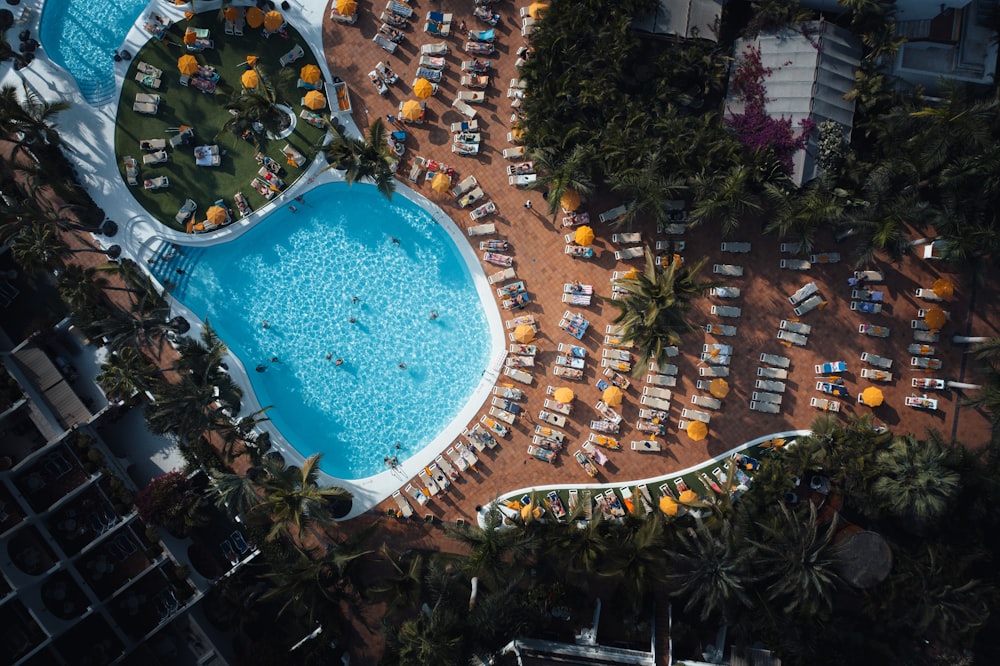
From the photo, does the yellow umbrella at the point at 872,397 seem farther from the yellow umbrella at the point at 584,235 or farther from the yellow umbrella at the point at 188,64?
the yellow umbrella at the point at 188,64

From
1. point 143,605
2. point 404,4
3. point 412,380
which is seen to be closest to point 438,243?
point 412,380

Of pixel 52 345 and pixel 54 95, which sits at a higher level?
pixel 54 95

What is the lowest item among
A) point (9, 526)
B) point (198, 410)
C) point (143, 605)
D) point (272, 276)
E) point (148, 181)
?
point (143, 605)

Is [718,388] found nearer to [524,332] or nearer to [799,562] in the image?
[799,562]

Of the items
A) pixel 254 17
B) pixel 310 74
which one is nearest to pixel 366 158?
pixel 310 74

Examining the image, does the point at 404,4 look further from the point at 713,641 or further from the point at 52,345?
the point at 713,641

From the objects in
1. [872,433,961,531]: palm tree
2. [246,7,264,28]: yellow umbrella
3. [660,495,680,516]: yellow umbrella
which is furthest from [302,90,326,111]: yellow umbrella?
[872,433,961,531]: palm tree

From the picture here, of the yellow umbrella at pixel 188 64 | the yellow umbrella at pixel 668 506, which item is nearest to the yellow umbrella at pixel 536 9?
the yellow umbrella at pixel 188 64
